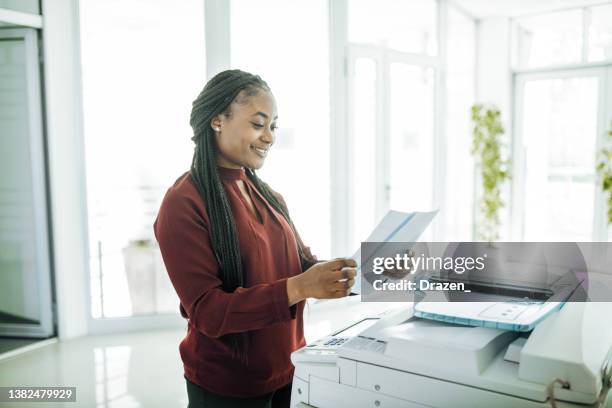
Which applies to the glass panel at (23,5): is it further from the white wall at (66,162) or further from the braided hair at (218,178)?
the braided hair at (218,178)

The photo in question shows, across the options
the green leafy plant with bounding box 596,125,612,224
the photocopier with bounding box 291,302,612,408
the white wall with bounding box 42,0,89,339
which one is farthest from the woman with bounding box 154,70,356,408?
the green leafy plant with bounding box 596,125,612,224

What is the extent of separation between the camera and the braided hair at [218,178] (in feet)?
3.57

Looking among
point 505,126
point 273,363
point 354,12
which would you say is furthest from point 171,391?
point 505,126

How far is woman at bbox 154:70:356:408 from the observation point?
101 cm

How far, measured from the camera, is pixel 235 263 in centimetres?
109

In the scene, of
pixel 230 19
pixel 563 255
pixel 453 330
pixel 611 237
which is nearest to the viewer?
pixel 453 330

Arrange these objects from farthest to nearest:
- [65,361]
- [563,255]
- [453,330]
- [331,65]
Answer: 1. [331,65]
2. [65,361]
3. [563,255]
4. [453,330]

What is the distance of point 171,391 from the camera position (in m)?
2.71

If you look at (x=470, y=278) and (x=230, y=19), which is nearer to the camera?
(x=470, y=278)

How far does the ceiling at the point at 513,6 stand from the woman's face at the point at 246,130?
4.79 m

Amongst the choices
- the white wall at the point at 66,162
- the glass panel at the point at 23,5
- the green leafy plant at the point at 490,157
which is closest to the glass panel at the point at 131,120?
the white wall at the point at 66,162

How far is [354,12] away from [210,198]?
366cm

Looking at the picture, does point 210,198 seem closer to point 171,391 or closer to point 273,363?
point 273,363

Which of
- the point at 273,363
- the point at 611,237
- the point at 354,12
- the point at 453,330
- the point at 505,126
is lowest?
the point at 611,237
